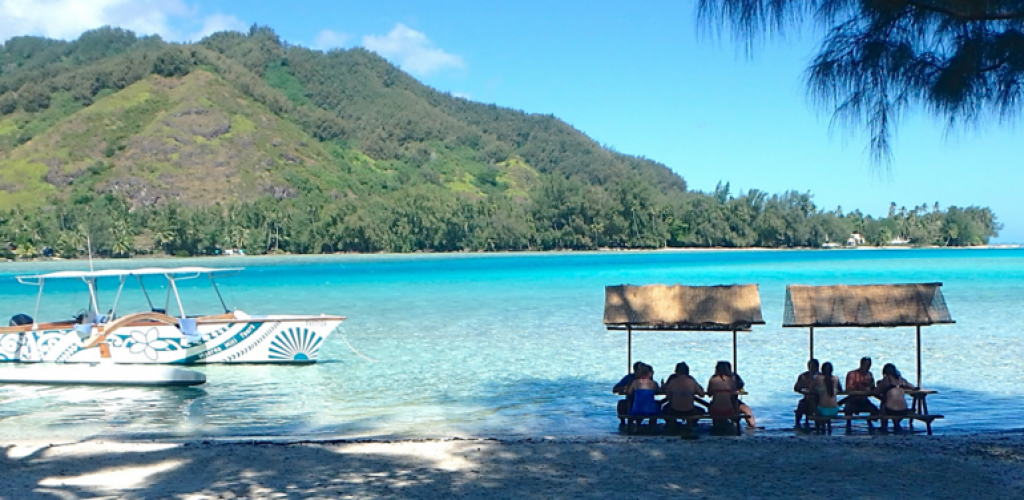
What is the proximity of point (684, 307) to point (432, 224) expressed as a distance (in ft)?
390

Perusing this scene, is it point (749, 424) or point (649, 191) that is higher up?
point (649, 191)

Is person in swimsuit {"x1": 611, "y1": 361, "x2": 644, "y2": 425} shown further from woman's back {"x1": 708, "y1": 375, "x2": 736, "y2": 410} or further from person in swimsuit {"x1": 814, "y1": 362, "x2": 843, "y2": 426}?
person in swimsuit {"x1": 814, "y1": 362, "x2": 843, "y2": 426}

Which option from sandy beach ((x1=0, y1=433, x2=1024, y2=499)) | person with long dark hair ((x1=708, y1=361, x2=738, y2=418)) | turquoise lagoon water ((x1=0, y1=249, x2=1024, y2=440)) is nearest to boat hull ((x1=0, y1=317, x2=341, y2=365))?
turquoise lagoon water ((x1=0, y1=249, x2=1024, y2=440))

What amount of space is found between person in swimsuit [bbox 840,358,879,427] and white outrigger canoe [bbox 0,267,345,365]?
10.5 metres

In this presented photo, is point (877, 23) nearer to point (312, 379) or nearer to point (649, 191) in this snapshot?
point (312, 379)

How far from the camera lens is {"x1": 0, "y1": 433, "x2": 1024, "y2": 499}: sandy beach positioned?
25.7 ft

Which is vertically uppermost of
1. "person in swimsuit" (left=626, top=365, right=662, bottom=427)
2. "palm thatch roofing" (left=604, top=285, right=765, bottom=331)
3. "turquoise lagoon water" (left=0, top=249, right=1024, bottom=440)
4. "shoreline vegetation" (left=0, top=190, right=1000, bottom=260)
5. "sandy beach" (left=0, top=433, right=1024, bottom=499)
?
"shoreline vegetation" (left=0, top=190, right=1000, bottom=260)

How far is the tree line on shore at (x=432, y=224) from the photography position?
11500cm

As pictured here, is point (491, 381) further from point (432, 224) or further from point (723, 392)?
point (432, 224)

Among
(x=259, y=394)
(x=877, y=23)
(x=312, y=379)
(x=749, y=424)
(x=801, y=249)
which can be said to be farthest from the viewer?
(x=801, y=249)

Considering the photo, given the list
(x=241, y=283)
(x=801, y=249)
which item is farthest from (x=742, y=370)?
(x=801, y=249)

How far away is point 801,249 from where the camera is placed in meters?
147

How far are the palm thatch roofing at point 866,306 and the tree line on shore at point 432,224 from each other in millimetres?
111743

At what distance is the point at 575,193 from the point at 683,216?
18981 mm
